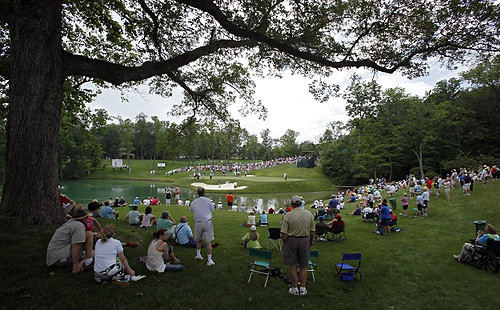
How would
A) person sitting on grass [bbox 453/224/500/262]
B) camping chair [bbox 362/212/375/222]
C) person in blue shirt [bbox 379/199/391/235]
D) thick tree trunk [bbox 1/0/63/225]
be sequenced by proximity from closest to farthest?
thick tree trunk [bbox 1/0/63/225], person sitting on grass [bbox 453/224/500/262], person in blue shirt [bbox 379/199/391/235], camping chair [bbox 362/212/375/222]

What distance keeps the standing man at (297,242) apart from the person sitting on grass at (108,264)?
3.54 m

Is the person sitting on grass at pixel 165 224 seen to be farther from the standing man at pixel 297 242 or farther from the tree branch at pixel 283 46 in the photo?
the tree branch at pixel 283 46

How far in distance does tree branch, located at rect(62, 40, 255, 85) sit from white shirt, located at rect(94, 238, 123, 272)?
518 cm

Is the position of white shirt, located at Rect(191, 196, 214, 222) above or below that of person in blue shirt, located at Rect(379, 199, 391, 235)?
above

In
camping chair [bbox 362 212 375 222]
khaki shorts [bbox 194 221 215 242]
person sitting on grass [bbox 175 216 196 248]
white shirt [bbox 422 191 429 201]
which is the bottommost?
camping chair [bbox 362 212 375 222]

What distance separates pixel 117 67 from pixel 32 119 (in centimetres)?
285

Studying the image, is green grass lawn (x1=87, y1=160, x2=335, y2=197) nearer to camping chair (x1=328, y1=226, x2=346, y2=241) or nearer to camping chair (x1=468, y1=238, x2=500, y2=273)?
camping chair (x1=328, y1=226, x2=346, y2=241)

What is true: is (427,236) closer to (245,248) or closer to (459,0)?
(245,248)

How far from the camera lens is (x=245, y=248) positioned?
843cm

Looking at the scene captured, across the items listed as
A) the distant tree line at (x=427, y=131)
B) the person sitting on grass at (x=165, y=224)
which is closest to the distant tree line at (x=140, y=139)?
the person sitting on grass at (x=165, y=224)

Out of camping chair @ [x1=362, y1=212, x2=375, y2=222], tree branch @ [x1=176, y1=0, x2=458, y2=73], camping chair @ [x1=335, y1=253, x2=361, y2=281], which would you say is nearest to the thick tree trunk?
tree branch @ [x1=176, y1=0, x2=458, y2=73]

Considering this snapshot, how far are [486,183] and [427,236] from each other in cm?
1335

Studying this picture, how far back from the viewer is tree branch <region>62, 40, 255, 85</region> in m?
7.08

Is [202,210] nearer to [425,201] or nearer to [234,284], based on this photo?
[234,284]
